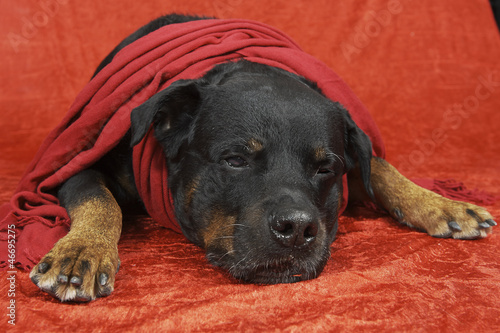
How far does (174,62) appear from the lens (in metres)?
3.20

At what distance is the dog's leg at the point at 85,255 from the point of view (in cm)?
208

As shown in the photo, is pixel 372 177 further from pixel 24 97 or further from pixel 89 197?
pixel 24 97

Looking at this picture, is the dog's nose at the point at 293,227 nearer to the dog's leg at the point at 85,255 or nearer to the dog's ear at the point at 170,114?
the dog's leg at the point at 85,255

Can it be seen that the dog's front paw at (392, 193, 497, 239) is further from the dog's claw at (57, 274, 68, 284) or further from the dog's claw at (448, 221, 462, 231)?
the dog's claw at (57, 274, 68, 284)

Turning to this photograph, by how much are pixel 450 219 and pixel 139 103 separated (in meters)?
1.93

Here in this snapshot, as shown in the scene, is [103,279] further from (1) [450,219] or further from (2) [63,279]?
(1) [450,219]

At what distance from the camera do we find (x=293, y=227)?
2.20 meters

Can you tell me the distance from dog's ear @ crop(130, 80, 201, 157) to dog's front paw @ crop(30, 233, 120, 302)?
62 centimetres

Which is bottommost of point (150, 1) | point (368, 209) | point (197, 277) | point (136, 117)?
point (368, 209)

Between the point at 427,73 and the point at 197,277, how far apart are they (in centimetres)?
448

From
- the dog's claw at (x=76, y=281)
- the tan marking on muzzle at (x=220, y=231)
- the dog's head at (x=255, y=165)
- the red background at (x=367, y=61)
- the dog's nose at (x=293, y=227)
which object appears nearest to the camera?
the dog's claw at (x=76, y=281)

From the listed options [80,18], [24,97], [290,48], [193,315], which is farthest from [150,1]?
[193,315]

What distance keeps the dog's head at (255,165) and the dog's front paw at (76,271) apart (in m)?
0.53

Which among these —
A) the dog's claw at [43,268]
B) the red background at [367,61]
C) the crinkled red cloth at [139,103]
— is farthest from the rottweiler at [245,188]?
the red background at [367,61]
